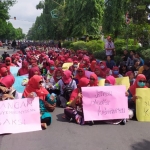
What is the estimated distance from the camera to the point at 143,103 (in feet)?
20.9

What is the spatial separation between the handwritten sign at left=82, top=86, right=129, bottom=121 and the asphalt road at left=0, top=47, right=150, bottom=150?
0.71ft

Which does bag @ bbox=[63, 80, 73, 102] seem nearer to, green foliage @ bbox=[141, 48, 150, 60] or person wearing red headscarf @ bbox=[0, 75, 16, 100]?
person wearing red headscarf @ bbox=[0, 75, 16, 100]

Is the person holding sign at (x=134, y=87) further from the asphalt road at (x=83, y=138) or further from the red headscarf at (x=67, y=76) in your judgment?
→ the red headscarf at (x=67, y=76)

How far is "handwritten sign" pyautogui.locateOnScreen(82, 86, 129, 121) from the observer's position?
20.2 feet

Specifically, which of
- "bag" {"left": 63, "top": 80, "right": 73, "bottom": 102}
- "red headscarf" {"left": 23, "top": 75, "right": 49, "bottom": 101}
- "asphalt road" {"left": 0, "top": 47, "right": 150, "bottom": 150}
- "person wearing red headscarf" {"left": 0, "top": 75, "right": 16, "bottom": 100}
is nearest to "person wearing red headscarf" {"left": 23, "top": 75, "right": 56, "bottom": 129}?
"red headscarf" {"left": 23, "top": 75, "right": 49, "bottom": 101}

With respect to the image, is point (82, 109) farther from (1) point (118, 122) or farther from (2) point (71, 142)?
(2) point (71, 142)

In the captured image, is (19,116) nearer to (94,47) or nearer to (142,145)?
(142,145)

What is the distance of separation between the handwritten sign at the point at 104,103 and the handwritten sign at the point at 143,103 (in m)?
0.33

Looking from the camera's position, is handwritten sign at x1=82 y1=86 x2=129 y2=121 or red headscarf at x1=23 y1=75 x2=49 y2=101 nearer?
red headscarf at x1=23 y1=75 x2=49 y2=101

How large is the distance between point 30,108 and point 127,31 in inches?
599

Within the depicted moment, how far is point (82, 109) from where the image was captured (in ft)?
20.5

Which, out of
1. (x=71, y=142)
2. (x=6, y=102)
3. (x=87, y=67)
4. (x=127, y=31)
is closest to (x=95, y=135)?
(x=71, y=142)

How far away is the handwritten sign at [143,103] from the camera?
20.9 feet

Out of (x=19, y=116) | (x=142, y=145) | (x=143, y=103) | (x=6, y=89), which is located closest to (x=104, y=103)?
(x=143, y=103)
